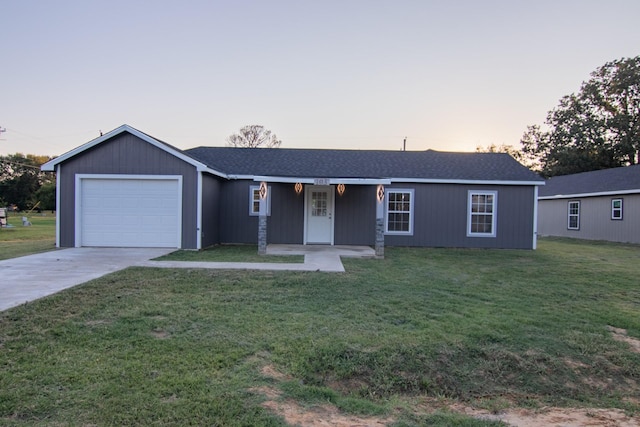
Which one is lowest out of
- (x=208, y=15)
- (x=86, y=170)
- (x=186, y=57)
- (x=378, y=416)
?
(x=378, y=416)

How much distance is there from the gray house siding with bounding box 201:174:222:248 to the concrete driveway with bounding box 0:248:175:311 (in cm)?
127

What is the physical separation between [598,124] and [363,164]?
92.8 feet

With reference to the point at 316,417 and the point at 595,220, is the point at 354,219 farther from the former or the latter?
the point at 595,220

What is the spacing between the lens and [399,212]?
13172 mm

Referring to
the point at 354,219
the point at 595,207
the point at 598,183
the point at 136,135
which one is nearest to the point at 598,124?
the point at 598,183

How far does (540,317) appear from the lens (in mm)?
4957

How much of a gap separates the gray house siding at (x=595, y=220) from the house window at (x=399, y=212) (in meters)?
11.4

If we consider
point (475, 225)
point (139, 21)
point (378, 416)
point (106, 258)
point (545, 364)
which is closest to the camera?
point (378, 416)

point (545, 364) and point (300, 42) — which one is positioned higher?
point (300, 42)

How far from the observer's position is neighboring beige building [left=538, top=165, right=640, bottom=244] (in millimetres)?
17016

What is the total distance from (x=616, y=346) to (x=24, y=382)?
560 centimetres

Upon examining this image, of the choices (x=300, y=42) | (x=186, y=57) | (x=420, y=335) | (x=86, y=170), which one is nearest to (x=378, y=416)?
(x=420, y=335)

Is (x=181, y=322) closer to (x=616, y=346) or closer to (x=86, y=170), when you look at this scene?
(x=616, y=346)

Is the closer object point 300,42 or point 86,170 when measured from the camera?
point 86,170
